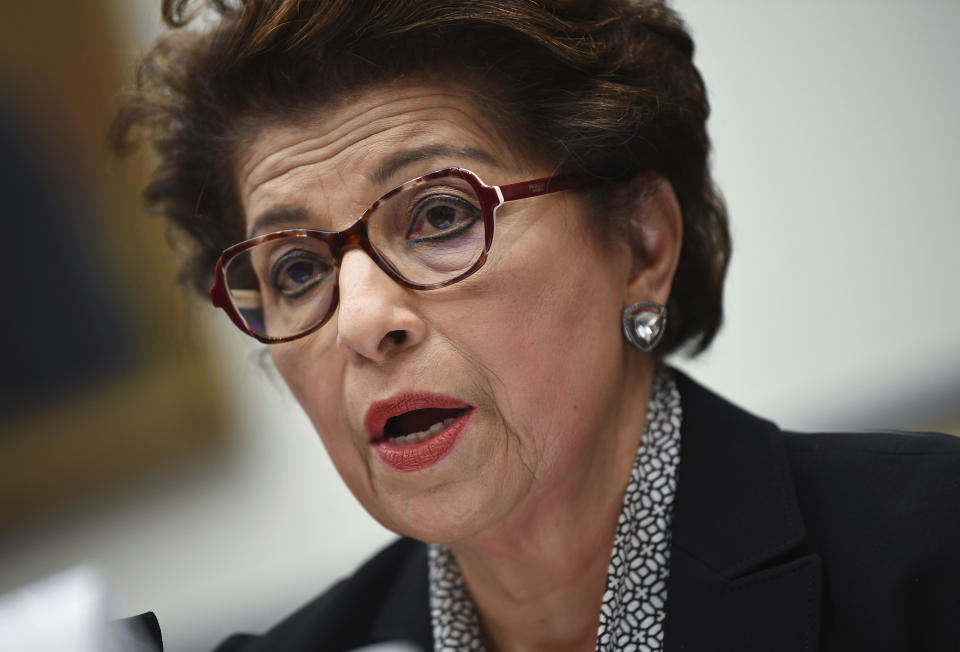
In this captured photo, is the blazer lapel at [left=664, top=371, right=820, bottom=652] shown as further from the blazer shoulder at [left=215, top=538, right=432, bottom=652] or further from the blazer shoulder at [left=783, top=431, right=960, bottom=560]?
the blazer shoulder at [left=215, top=538, right=432, bottom=652]

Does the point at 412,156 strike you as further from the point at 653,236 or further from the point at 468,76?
the point at 653,236

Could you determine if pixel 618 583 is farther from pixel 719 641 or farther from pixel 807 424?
pixel 807 424

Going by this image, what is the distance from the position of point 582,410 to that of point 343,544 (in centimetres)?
148

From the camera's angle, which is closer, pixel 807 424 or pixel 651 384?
pixel 651 384

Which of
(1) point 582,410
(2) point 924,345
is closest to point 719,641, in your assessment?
(1) point 582,410

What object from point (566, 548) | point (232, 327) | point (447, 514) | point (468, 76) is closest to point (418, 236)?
point (468, 76)

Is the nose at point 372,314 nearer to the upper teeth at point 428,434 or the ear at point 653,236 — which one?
the upper teeth at point 428,434

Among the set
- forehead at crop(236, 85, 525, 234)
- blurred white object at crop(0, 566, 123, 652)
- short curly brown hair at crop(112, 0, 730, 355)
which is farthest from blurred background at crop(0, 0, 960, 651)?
blurred white object at crop(0, 566, 123, 652)

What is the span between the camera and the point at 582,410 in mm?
1295

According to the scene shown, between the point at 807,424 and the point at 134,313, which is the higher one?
the point at 134,313

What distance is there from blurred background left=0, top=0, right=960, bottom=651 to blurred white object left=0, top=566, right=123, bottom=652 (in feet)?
5.00

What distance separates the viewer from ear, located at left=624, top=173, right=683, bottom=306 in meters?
1.39

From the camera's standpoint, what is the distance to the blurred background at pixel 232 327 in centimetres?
232

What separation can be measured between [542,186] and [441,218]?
0.15 metres
